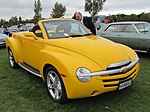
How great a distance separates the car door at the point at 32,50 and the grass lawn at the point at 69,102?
1.80ft

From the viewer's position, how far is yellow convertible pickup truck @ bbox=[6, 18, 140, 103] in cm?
357

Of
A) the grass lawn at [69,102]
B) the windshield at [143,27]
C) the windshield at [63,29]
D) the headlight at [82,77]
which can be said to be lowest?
the grass lawn at [69,102]

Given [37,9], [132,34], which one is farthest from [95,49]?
[37,9]

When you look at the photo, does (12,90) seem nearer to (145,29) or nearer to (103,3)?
(145,29)

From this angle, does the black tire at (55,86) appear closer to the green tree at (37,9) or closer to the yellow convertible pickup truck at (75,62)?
the yellow convertible pickup truck at (75,62)

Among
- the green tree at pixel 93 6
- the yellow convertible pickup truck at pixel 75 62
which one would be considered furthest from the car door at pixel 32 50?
the green tree at pixel 93 6

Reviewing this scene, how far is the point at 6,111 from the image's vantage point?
12.9 feet

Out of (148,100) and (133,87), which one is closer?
(148,100)

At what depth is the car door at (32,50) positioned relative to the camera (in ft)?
15.7

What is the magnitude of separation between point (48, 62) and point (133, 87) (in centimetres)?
196

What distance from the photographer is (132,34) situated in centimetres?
806

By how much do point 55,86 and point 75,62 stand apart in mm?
753

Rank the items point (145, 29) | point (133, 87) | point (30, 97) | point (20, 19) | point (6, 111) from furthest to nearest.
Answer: point (20, 19)
point (145, 29)
point (133, 87)
point (30, 97)
point (6, 111)

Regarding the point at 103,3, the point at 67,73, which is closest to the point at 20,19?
the point at 103,3
